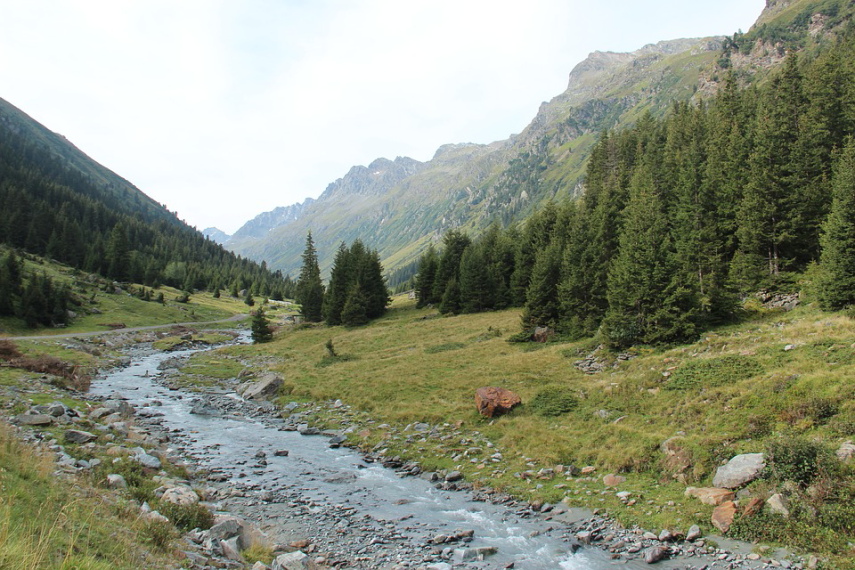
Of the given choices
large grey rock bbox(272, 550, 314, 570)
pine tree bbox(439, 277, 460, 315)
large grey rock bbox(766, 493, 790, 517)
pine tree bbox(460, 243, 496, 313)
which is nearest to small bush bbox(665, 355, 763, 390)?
large grey rock bbox(766, 493, 790, 517)

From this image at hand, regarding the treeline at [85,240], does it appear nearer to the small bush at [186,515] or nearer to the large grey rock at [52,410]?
the large grey rock at [52,410]

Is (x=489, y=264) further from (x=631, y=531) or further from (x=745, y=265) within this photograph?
(x=631, y=531)

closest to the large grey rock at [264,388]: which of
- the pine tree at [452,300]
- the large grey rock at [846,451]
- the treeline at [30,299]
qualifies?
the large grey rock at [846,451]

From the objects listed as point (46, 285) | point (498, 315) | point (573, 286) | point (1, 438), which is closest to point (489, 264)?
point (498, 315)

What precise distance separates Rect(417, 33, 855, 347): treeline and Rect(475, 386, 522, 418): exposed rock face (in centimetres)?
1270

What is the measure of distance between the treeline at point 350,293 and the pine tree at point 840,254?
6147cm

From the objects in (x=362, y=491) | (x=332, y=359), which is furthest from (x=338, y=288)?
(x=362, y=491)

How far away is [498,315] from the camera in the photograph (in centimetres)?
6456

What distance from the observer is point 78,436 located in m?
18.2

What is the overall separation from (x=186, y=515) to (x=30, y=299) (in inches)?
2944

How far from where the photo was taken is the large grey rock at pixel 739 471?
597 inches

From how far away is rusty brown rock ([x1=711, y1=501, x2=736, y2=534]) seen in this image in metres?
13.9

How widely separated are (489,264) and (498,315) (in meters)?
15.8

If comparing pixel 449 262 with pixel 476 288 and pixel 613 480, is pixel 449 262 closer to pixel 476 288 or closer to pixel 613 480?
pixel 476 288
